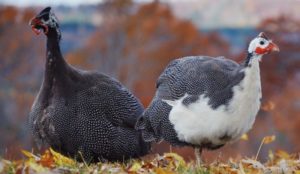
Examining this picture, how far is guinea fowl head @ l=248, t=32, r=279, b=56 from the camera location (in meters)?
5.71

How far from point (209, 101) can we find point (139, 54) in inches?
882

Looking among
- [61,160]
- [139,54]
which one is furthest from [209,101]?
[139,54]

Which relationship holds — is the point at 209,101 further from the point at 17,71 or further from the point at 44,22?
the point at 17,71

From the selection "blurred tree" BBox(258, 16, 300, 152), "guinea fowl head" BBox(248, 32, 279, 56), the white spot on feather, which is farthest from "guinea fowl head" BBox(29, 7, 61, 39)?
→ "blurred tree" BBox(258, 16, 300, 152)

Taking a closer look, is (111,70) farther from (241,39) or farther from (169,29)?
(241,39)

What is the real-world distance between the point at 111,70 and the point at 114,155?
2079cm

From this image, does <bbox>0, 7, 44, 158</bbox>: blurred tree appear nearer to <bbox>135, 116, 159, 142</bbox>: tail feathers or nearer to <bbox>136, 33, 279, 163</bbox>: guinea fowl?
<bbox>135, 116, 159, 142</bbox>: tail feathers

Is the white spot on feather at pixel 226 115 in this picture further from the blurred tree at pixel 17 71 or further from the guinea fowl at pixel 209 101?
the blurred tree at pixel 17 71

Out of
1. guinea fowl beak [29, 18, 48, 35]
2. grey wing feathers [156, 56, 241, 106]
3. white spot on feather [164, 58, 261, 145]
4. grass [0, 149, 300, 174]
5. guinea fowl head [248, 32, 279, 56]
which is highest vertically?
guinea fowl beak [29, 18, 48, 35]

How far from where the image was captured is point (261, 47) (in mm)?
5719

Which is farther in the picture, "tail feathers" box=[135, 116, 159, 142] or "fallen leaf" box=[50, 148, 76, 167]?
"tail feathers" box=[135, 116, 159, 142]

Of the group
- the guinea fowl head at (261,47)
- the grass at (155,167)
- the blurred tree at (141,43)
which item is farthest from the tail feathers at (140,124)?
the blurred tree at (141,43)

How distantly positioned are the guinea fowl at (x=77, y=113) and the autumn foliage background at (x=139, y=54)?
13874 millimetres

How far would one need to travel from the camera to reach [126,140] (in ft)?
21.4
